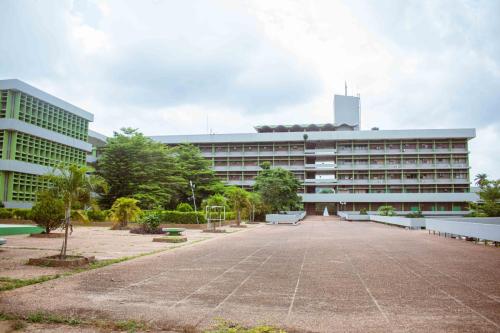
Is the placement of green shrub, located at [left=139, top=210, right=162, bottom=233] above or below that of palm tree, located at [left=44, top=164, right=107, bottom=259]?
below

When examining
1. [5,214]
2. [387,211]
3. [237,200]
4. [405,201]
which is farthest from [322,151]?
[5,214]

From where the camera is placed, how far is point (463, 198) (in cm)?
6788

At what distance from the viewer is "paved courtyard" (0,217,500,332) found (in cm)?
557

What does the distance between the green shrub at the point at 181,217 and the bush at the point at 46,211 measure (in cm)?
1190

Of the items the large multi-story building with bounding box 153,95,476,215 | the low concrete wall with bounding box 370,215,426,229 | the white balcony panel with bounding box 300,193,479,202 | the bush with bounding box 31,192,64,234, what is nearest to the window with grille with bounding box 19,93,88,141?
the bush with bounding box 31,192,64,234

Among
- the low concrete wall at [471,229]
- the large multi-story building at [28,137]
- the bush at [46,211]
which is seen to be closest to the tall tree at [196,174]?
the large multi-story building at [28,137]

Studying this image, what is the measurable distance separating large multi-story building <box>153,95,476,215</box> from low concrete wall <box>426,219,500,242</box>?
1808 inches

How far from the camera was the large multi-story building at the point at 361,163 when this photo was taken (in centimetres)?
6958

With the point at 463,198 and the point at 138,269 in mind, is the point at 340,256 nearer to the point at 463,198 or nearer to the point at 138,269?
the point at 138,269

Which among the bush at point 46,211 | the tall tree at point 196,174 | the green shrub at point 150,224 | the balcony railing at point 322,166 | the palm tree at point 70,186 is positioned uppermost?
the balcony railing at point 322,166

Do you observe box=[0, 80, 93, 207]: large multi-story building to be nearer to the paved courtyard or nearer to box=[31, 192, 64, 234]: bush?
box=[31, 192, 64, 234]: bush

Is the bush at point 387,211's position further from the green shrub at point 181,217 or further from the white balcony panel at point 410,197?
the green shrub at point 181,217

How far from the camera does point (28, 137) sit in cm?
3647

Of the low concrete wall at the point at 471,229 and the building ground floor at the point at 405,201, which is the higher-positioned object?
the building ground floor at the point at 405,201
